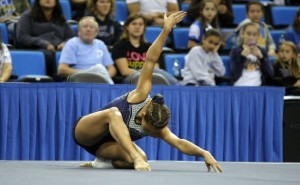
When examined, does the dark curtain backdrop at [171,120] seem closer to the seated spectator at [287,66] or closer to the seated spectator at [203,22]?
the seated spectator at [287,66]

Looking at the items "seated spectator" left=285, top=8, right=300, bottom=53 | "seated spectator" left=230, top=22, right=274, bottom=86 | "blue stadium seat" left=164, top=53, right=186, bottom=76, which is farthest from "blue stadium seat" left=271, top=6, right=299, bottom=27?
"blue stadium seat" left=164, top=53, right=186, bottom=76

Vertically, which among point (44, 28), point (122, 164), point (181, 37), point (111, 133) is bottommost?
point (122, 164)

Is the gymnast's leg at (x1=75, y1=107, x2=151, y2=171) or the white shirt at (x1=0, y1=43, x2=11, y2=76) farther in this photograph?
the white shirt at (x1=0, y1=43, x2=11, y2=76)

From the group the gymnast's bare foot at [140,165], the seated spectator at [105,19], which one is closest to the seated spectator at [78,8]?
the seated spectator at [105,19]

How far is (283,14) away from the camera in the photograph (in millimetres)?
11492

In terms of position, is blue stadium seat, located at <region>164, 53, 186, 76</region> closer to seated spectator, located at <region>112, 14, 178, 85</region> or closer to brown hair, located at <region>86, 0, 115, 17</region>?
seated spectator, located at <region>112, 14, 178, 85</region>

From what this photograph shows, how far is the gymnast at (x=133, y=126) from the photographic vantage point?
18.8ft

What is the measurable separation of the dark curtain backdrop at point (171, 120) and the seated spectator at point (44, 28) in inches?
62.9

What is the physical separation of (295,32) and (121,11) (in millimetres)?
2162

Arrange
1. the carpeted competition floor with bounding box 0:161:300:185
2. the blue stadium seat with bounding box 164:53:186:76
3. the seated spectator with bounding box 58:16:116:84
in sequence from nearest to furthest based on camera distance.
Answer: the carpeted competition floor with bounding box 0:161:300:185 → the seated spectator with bounding box 58:16:116:84 → the blue stadium seat with bounding box 164:53:186:76

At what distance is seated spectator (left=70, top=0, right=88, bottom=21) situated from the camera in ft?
34.2

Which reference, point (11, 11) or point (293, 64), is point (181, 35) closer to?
point (293, 64)

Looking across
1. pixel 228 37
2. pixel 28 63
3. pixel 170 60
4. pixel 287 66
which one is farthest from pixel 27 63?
pixel 287 66

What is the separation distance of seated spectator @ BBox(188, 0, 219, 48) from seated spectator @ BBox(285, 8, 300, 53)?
944 millimetres
